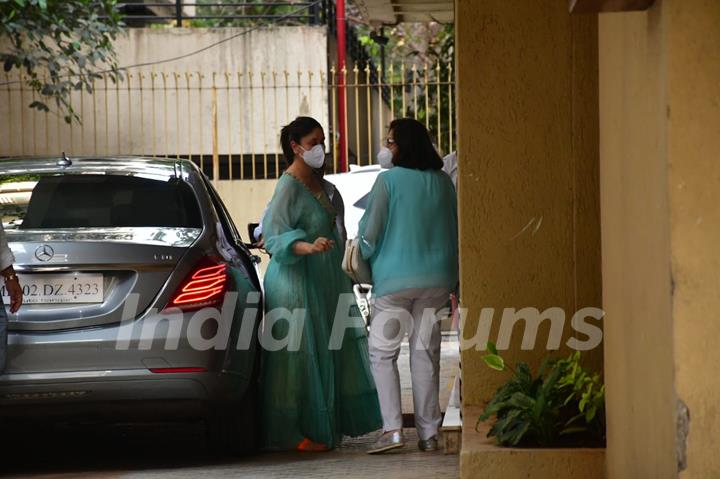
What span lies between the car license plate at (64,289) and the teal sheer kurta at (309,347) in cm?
121

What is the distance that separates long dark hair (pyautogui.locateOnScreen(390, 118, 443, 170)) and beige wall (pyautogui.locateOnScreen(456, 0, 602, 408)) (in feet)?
2.50

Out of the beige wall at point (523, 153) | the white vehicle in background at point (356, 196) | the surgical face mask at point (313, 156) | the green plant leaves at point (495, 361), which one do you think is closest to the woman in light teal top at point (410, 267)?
the surgical face mask at point (313, 156)

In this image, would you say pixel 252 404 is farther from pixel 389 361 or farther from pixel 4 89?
pixel 4 89

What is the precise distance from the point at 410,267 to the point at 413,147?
2.20 feet

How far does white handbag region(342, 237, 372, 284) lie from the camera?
24.7 feet

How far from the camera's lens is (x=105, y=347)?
22.1 ft

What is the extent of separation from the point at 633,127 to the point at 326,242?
11.3 feet

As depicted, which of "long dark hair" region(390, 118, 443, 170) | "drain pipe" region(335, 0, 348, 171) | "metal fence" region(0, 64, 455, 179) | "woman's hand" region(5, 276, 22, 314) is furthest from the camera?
"metal fence" region(0, 64, 455, 179)

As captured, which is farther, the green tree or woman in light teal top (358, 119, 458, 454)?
the green tree

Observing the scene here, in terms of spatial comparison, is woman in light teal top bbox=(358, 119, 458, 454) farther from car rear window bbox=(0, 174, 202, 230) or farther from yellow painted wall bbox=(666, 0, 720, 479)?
yellow painted wall bbox=(666, 0, 720, 479)

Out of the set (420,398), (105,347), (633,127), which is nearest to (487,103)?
(420,398)

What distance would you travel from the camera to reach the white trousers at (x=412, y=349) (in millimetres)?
7555

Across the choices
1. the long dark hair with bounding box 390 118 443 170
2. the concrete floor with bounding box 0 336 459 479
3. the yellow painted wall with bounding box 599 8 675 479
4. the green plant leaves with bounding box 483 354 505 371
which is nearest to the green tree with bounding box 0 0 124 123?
the concrete floor with bounding box 0 336 459 479

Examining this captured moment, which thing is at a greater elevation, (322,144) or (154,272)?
(322,144)
